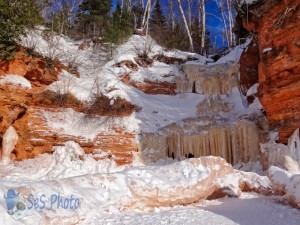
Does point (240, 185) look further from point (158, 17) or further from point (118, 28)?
point (158, 17)

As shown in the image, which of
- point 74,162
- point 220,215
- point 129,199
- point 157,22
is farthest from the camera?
point 157,22

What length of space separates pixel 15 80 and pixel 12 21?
8.94ft

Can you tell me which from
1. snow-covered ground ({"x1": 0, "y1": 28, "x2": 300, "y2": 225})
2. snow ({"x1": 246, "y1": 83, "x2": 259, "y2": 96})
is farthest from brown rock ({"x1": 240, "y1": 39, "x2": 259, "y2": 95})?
snow-covered ground ({"x1": 0, "y1": 28, "x2": 300, "y2": 225})

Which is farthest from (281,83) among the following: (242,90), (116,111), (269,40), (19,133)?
(19,133)

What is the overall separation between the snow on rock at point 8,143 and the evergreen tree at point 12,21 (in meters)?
3.16

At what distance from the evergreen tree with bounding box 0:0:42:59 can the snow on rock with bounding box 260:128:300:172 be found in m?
11.1

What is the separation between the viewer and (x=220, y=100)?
15430 millimetres

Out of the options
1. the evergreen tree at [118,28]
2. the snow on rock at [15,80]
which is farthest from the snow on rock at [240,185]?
the evergreen tree at [118,28]

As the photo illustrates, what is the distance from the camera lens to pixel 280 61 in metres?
10.4

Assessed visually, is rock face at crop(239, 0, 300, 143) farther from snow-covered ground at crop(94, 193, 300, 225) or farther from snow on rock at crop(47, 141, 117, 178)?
snow on rock at crop(47, 141, 117, 178)

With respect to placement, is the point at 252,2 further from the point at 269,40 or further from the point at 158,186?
the point at 158,186

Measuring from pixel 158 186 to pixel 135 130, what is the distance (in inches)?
291

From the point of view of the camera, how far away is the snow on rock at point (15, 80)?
11337mm

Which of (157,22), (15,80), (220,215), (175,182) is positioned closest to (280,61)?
(175,182)
